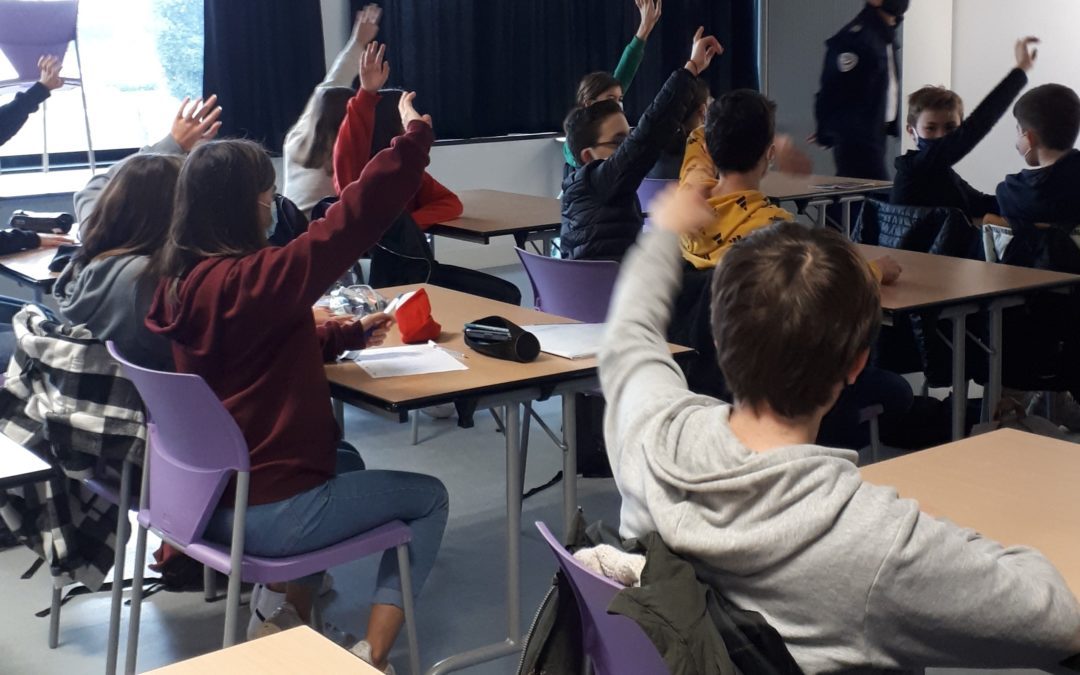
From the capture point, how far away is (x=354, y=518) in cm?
233

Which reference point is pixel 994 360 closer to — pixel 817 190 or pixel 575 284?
pixel 575 284

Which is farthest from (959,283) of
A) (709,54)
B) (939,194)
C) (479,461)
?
(479,461)

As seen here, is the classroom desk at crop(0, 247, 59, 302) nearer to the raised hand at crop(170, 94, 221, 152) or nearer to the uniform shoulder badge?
the raised hand at crop(170, 94, 221, 152)

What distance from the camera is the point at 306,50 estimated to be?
6.74 m

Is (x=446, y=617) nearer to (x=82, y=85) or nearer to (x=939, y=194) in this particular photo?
(x=939, y=194)

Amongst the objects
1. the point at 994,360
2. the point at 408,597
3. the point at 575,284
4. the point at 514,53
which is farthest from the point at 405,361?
the point at 514,53

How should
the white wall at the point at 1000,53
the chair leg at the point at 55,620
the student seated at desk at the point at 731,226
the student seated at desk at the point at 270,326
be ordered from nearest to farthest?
1. the student seated at desk at the point at 270,326
2. the chair leg at the point at 55,620
3. the student seated at desk at the point at 731,226
4. the white wall at the point at 1000,53

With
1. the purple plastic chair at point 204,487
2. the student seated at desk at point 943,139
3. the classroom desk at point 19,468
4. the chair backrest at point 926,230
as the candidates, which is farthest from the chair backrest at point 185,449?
the student seated at desk at point 943,139

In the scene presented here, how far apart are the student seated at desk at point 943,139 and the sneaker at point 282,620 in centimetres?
291

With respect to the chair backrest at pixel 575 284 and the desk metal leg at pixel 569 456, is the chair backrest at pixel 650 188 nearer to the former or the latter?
the chair backrest at pixel 575 284

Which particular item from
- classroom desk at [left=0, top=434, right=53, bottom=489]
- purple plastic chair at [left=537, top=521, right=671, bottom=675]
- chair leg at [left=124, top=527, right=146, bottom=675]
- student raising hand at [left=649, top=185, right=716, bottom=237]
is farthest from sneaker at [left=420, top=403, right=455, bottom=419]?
purple plastic chair at [left=537, top=521, right=671, bottom=675]

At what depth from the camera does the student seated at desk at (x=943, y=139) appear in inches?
171

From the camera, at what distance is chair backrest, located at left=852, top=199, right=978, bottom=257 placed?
4070mm

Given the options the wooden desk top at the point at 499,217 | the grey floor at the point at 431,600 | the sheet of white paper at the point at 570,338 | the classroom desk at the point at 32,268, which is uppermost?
the wooden desk top at the point at 499,217
